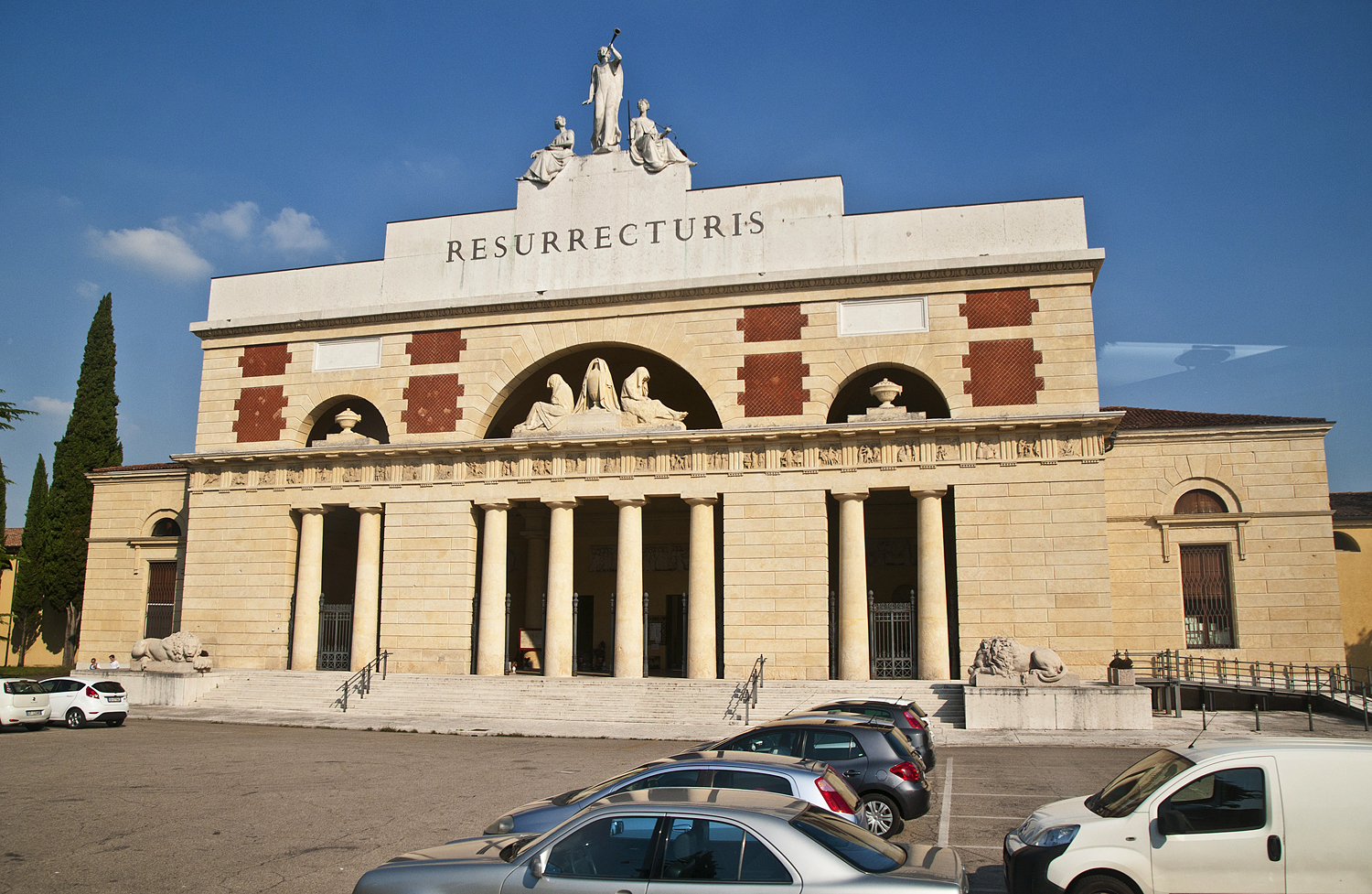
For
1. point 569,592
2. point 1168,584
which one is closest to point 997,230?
point 1168,584

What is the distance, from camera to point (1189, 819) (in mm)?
7965

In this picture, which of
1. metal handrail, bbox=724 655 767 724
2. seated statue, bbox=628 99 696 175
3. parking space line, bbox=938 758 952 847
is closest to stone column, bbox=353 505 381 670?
metal handrail, bbox=724 655 767 724

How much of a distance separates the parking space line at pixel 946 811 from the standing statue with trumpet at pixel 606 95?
23682mm

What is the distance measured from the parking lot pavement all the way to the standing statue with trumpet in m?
20.2

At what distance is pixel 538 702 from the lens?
91.0ft

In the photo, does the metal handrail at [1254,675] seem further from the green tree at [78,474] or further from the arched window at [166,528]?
the green tree at [78,474]

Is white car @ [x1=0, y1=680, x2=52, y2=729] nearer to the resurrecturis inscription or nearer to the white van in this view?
the resurrecturis inscription

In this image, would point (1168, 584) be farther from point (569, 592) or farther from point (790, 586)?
point (569, 592)

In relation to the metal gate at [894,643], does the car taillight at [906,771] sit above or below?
below

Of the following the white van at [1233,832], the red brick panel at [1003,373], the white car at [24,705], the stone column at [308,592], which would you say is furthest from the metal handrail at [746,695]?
the white car at [24,705]

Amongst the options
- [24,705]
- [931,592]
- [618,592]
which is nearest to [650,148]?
[618,592]

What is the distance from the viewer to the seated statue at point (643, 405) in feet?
102

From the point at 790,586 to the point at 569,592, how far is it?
23.1ft

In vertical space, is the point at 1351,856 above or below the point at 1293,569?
below
